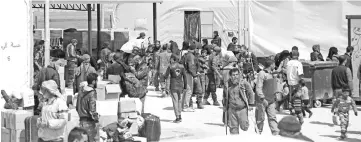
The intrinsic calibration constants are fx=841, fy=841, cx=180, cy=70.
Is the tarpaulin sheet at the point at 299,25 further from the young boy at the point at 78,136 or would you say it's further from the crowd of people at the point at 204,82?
the young boy at the point at 78,136

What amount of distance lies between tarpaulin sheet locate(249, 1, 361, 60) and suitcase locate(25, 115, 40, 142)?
2189cm

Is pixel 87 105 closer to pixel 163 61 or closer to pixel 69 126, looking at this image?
pixel 69 126

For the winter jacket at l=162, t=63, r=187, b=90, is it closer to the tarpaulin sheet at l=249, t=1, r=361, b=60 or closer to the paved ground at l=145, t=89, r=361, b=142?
the paved ground at l=145, t=89, r=361, b=142

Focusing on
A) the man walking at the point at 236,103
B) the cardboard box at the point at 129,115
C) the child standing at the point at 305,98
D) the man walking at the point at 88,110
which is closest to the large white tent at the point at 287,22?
the child standing at the point at 305,98

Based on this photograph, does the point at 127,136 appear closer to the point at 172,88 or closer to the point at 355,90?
the point at 172,88

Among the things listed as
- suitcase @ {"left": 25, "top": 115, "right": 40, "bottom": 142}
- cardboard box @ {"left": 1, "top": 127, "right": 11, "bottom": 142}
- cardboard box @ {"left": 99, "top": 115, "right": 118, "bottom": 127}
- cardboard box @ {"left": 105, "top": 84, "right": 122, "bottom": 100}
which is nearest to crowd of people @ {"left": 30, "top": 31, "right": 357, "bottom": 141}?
suitcase @ {"left": 25, "top": 115, "right": 40, "bottom": 142}

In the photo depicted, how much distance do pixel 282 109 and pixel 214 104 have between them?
1.91m

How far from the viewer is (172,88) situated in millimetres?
16359

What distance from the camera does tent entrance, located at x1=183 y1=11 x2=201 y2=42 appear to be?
30609mm

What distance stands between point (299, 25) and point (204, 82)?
1389cm

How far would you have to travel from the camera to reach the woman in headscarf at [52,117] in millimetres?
9742

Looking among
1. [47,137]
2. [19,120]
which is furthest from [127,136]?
[19,120]

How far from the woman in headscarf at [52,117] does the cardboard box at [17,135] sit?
3.56 feet

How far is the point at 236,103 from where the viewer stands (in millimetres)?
12828
